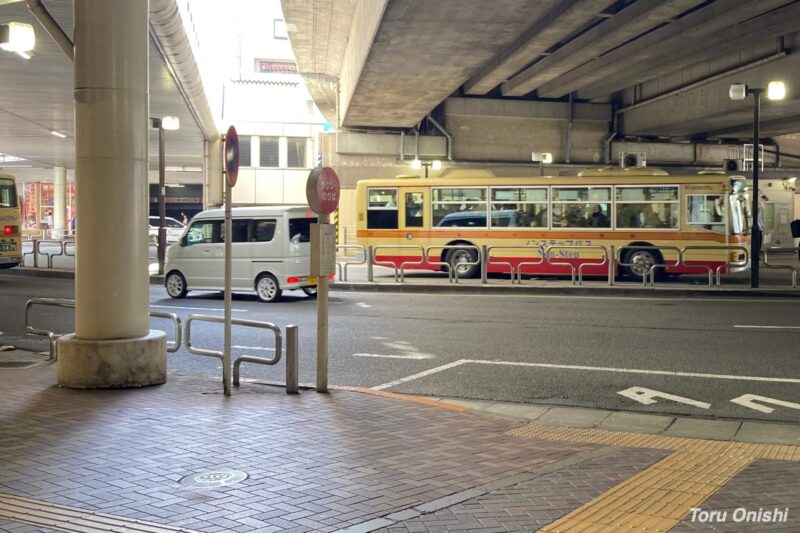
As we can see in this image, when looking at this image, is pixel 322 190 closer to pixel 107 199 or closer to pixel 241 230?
pixel 107 199

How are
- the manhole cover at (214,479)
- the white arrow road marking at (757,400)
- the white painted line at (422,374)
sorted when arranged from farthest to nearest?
the white painted line at (422,374)
the white arrow road marking at (757,400)
the manhole cover at (214,479)

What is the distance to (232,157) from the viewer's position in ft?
26.5

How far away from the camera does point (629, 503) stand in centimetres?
501

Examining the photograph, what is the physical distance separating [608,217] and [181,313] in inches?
503

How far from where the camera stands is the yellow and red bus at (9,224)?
24891 millimetres

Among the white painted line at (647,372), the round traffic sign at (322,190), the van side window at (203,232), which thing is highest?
the round traffic sign at (322,190)

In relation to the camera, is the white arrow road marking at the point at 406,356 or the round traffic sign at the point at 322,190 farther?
the white arrow road marking at the point at 406,356

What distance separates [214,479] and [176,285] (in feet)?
48.4

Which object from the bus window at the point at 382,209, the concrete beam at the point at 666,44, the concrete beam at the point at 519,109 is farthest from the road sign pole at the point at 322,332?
the concrete beam at the point at 519,109

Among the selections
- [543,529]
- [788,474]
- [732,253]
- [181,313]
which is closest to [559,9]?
[732,253]

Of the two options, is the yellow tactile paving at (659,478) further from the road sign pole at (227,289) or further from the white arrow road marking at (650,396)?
the road sign pole at (227,289)

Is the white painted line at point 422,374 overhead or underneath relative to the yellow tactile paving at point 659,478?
underneath

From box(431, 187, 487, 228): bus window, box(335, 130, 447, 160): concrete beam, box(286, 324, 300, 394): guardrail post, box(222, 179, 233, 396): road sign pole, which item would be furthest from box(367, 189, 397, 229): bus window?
box(222, 179, 233, 396): road sign pole

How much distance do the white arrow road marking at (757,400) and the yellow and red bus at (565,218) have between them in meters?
12.8
